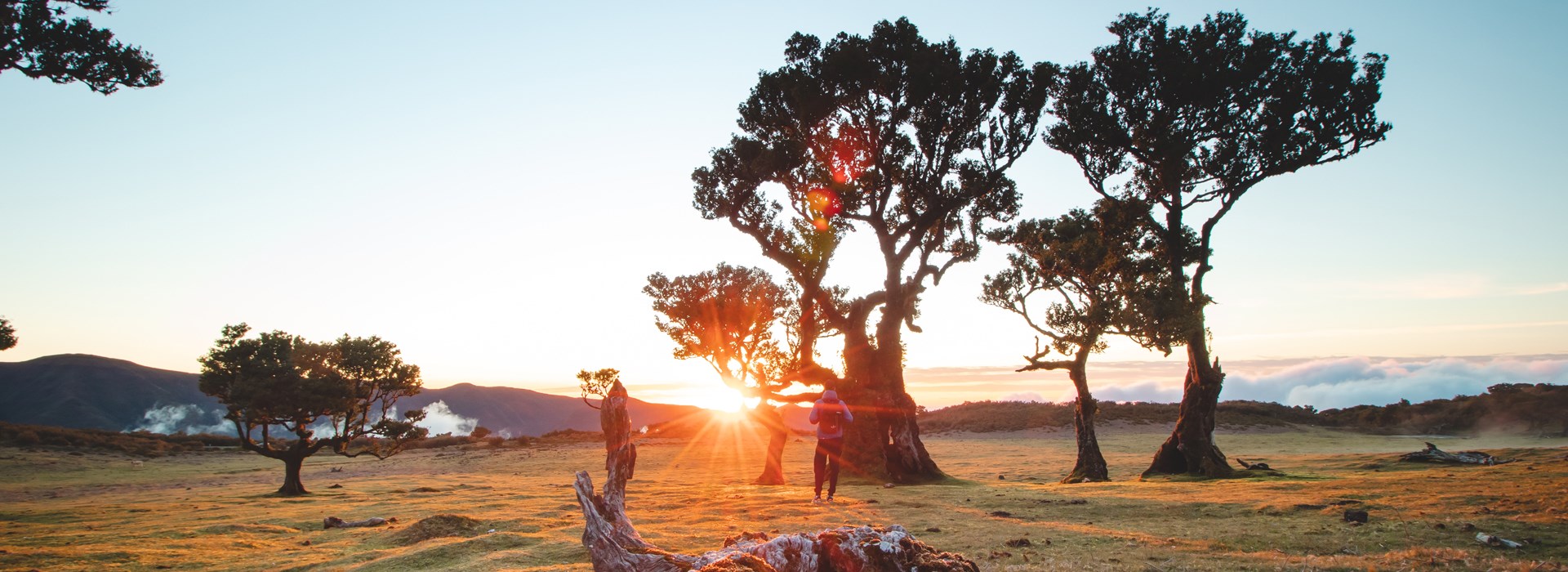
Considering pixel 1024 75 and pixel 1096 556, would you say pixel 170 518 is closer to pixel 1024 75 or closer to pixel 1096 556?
pixel 1096 556

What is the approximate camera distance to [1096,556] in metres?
8.72

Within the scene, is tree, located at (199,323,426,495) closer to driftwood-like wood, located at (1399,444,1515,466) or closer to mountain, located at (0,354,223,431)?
driftwood-like wood, located at (1399,444,1515,466)

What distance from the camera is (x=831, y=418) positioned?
52.0ft

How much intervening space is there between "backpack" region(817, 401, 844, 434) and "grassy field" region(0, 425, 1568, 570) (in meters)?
1.70

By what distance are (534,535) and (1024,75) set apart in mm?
22563

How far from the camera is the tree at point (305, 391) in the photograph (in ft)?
88.4

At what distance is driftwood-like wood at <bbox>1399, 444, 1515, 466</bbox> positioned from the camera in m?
21.3

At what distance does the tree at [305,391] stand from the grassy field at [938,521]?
219 centimetres

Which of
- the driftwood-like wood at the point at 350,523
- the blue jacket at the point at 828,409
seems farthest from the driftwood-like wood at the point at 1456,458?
the driftwood-like wood at the point at 350,523

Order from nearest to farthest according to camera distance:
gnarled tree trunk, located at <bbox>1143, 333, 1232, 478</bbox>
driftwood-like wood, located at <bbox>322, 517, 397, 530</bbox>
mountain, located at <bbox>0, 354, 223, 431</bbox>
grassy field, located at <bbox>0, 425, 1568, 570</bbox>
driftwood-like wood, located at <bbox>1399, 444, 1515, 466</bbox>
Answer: grassy field, located at <bbox>0, 425, 1568, 570</bbox> < driftwood-like wood, located at <bbox>322, 517, 397, 530</bbox> < driftwood-like wood, located at <bbox>1399, 444, 1515, 466</bbox> < gnarled tree trunk, located at <bbox>1143, 333, 1232, 478</bbox> < mountain, located at <bbox>0, 354, 223, 431</bbox>

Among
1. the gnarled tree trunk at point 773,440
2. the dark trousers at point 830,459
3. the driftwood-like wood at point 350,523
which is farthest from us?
the gnarled tree trunk at point 773,440

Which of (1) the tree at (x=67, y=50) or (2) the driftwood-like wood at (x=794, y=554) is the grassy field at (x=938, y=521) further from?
(1) the tree at (x=67, y=50)

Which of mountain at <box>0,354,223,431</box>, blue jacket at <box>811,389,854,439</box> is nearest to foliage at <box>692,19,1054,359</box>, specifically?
blue jacket at <box>811,389,854,439</box>

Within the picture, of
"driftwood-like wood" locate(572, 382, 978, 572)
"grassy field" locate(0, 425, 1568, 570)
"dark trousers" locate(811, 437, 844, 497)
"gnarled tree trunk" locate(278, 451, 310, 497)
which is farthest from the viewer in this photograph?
"gnarled tree trunk" locate(278, 451, 310, 497)
